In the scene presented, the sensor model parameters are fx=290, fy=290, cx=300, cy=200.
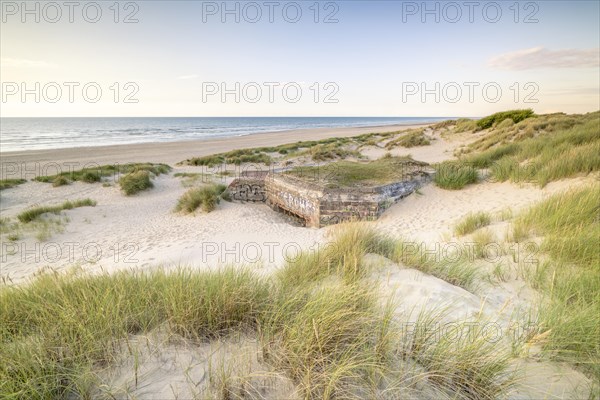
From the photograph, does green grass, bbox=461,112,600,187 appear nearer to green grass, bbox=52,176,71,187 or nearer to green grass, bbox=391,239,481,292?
green grass, bbox=391,239,481,292

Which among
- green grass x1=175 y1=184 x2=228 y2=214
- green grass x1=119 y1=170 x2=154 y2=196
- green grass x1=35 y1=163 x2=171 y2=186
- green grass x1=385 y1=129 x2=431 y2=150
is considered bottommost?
green grass x1=175 y1=184 x2=228 y2=214

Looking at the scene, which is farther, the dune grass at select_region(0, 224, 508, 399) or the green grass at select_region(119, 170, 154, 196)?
the green grass at select_region(119, 170, 154, 196)

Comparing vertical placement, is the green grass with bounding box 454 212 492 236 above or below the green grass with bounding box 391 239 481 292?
above

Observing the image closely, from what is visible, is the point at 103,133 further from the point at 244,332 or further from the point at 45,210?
the point at 244,332

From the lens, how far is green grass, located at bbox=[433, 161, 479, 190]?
28.7 ft

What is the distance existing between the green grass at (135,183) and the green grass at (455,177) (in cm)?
1105

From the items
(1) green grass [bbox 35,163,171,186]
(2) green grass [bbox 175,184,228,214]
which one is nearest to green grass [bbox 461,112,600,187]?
(2) green grass [bbox 175,184,228,214]

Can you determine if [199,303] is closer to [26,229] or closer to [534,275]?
[534,275]

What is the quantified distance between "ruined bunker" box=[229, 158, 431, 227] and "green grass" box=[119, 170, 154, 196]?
451cm

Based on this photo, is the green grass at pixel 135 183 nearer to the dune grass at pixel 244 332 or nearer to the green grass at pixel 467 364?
the dune grass at pixel 244 332

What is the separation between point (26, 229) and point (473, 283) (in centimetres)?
997

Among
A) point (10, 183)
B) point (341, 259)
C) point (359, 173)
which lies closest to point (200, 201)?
point (359, 173)

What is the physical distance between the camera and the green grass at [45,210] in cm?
820

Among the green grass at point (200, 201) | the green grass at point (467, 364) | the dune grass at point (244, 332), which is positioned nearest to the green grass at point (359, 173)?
the green grass at point (200, 201)
